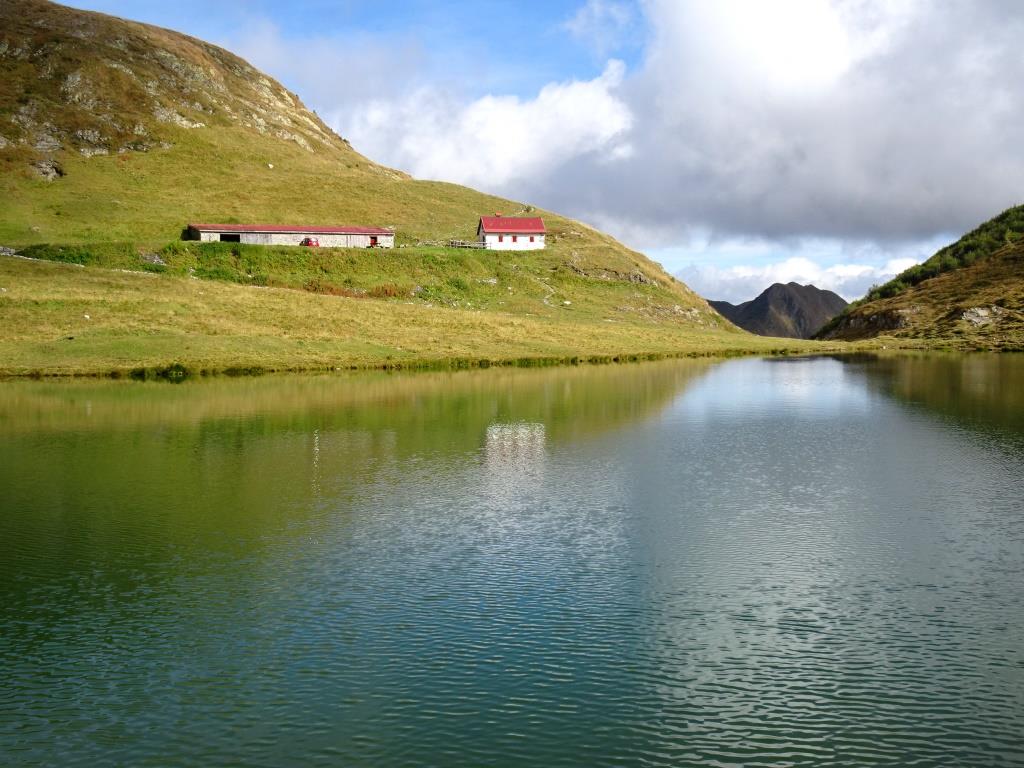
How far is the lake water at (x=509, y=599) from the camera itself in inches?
734

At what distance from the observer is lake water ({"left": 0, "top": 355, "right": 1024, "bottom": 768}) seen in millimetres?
18656

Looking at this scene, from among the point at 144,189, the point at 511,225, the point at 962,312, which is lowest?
the point at 962,312

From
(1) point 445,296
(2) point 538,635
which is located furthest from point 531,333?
(2) point 538,635

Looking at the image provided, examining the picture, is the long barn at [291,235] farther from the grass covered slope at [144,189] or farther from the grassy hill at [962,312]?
the grassy hill at [962,312]

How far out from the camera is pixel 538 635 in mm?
23781

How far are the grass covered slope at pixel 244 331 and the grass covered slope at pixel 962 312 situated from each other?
44.4 metres

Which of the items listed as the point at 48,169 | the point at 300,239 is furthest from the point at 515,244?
the point at 48,169

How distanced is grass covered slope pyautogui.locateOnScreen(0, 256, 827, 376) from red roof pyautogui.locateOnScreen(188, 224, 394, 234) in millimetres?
24306

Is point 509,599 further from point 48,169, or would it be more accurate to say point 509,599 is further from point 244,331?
point 48,169

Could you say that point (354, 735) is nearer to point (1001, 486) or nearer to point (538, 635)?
point (538, 635)

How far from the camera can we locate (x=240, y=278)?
139 m

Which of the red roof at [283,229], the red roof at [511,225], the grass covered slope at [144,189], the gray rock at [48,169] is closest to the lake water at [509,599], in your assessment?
the red roof at [283,229]

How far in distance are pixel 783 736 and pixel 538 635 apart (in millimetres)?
7273

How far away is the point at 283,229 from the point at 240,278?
18.4 m
